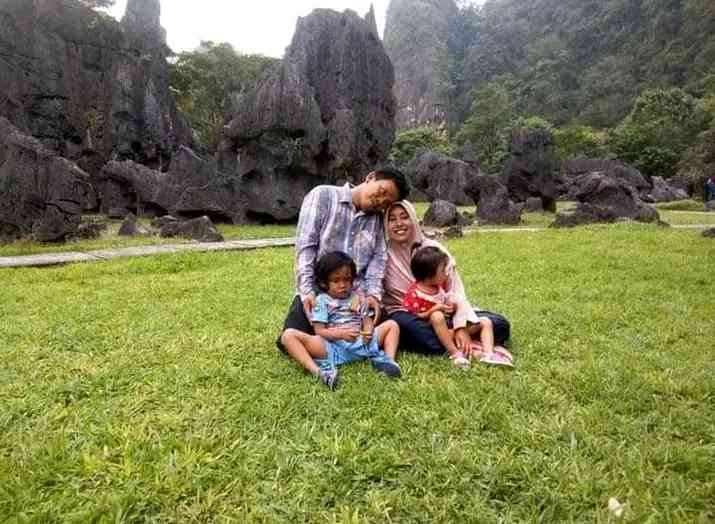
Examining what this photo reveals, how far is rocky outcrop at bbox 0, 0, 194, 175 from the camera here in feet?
53.7

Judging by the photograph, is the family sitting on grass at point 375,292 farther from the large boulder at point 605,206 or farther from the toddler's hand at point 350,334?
the large boulder at point 605,206

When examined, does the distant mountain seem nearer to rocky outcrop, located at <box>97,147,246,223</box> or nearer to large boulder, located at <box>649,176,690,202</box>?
large boulder, located at <box>649,176,690,202</box>

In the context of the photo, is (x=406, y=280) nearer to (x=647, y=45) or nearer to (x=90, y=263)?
(x=90, y=263)

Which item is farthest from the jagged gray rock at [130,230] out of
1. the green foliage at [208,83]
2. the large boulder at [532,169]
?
the green foliage at [208,83]

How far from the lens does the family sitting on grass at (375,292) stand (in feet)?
10.7

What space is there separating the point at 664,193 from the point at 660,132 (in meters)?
7.66

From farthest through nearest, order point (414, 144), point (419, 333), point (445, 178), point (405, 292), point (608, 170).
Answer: point (414, 144) < point (608, 170) < point (445, 178) < point (405, 292) < point (419, 333)

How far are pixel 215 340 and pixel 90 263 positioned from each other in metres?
4.44

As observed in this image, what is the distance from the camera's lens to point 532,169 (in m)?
19.4

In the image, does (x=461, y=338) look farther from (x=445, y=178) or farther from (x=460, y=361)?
(x=445, y=178)

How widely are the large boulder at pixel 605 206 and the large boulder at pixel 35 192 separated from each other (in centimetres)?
1126

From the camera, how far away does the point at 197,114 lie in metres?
28.8

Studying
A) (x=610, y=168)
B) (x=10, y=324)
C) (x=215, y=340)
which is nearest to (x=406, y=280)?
(x=215, y=340)

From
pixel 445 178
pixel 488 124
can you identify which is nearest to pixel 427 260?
pixel 445 178
